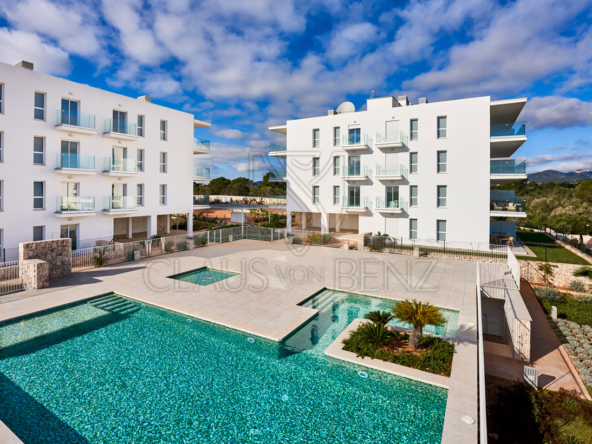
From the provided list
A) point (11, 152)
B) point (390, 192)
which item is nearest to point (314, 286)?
point (390, 192)

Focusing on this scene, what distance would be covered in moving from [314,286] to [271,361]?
5669mm

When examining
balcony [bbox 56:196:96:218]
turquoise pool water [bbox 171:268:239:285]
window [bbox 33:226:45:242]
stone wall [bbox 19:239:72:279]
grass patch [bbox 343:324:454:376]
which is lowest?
grass patch [bbox 343:324:454:376]

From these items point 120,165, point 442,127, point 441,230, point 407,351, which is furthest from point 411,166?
point 120,165

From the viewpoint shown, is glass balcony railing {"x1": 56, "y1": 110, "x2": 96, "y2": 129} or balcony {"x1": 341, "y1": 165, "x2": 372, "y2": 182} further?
balcony {"x1": 341, "y1": 165, "x2": 372, "y2": 182}

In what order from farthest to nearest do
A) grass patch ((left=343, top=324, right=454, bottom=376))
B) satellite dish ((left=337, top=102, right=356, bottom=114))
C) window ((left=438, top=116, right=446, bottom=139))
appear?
1. satellite dish ((left=337, top=102, right=356, bottom=114))
2. window ((left=438, top=116, right=446, bottom=139))
3. grass patch ((left=343, top=324, right=454, bottom=376))

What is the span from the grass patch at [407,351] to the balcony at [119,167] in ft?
62.3

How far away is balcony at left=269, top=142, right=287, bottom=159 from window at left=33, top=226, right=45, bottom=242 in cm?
1873

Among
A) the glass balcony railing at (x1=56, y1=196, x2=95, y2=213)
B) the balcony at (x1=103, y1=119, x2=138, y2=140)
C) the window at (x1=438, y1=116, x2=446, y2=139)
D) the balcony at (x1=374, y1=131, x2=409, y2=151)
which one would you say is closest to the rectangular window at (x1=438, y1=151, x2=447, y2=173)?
the window at (x1=438, y1=116, x2=446, y2=139)

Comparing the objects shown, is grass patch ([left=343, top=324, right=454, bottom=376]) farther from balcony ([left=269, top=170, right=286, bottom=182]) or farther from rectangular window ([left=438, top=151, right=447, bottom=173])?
balcony ([left=269, top=170, right=286, bottom=182])

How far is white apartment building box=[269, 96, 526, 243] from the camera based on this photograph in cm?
2183

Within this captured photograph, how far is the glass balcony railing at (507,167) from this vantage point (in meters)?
20.9

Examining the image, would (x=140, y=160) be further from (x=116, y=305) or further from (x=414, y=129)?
(x=414, y=129)

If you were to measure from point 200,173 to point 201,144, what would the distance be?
2.55 m

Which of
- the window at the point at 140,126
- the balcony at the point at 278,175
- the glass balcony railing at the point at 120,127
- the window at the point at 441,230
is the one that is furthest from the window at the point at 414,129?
the glass balcony railing at the point at 120,127
